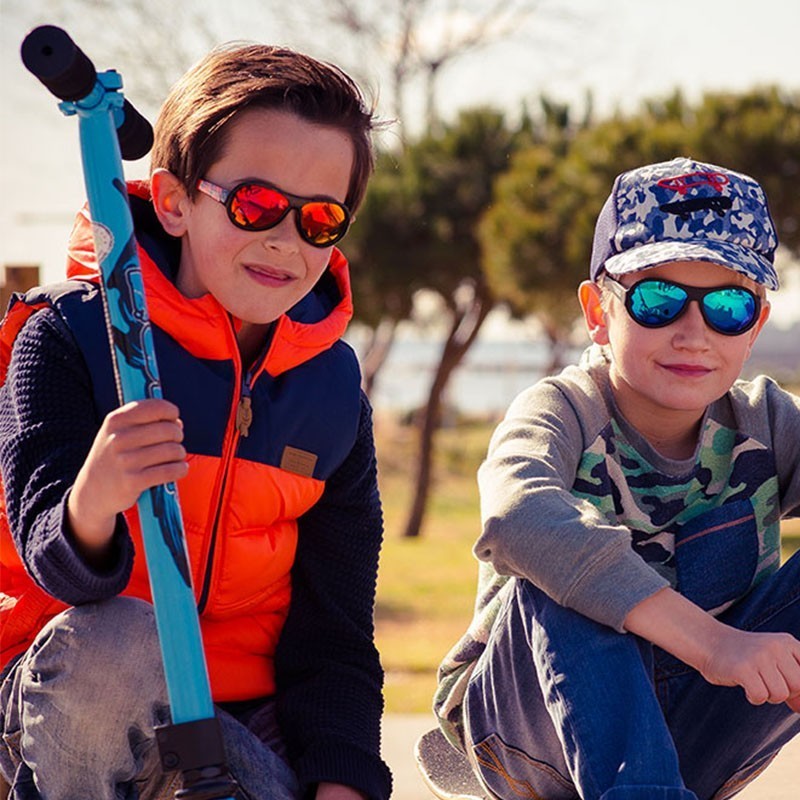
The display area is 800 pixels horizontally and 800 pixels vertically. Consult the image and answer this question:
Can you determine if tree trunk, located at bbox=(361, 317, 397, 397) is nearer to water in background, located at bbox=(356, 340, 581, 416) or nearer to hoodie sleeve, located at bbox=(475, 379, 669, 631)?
water in background, located at bbox=(356, 340, 581, 416)

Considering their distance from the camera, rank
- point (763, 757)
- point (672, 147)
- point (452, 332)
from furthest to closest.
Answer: point (452, 332) → point (672, 147) → point (763, 757)

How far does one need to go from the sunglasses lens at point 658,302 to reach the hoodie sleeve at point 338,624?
1.53 ft

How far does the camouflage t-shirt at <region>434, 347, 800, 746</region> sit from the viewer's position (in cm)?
197

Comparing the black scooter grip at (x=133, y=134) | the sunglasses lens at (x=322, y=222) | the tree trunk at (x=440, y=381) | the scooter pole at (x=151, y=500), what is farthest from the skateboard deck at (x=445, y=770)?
the tree trunk at (x=440, y=381)

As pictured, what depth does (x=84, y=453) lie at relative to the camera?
1.83 meters

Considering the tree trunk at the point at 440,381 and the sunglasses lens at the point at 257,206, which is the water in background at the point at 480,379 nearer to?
the tree trunk at the point at 440,381

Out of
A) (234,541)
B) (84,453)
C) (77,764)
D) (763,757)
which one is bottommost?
(763,757)

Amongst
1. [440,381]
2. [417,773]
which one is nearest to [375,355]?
[440,381]

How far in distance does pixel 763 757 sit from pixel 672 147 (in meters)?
8.36

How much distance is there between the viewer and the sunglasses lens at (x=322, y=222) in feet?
6.31

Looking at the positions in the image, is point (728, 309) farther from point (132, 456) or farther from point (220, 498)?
point (132, 456)

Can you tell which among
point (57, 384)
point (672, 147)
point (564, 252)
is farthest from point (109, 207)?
point (564, 252)

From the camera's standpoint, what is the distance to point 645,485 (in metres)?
2.14

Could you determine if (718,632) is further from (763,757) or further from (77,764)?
(77,764)
